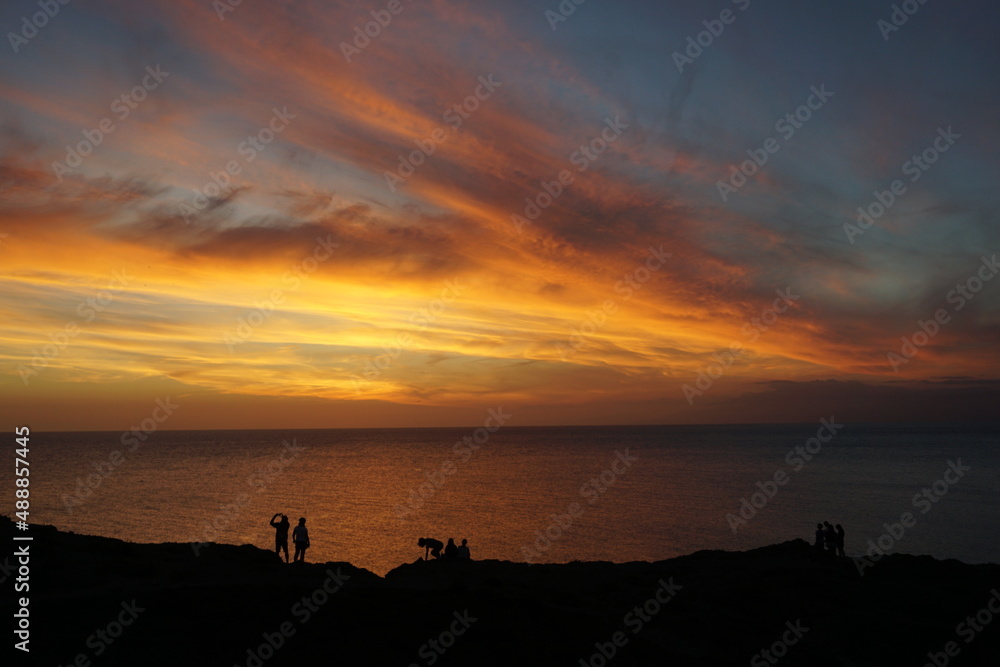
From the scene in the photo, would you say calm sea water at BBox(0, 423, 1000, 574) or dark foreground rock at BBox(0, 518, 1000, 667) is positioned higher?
calm sea water at BBox(0, 423, 1000, 574)

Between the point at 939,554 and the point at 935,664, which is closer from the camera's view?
the point at 935,664

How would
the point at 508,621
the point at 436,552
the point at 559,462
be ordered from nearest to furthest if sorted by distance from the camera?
the point at 508,621 < the point at 436,552 < the point at 559,462

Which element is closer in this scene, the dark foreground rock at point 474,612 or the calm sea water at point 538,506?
the dark foreground rock at point 474,612

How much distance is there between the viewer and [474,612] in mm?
18297

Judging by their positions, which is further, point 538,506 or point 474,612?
point 538,506

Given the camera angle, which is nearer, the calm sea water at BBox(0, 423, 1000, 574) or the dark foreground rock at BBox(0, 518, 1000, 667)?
the dark foreground rock at BBox(0, 518, 1000, 667)

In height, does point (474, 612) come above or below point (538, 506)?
below

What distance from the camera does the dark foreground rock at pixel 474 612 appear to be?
1622 centimetres

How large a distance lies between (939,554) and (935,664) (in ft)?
141

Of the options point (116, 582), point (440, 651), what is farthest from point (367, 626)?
point (116, 582)

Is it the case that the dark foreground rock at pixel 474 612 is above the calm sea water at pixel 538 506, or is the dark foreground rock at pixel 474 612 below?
below

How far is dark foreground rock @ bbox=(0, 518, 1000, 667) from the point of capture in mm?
16219

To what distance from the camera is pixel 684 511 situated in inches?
3031

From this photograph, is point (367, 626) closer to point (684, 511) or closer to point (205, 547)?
point (205, 547)
